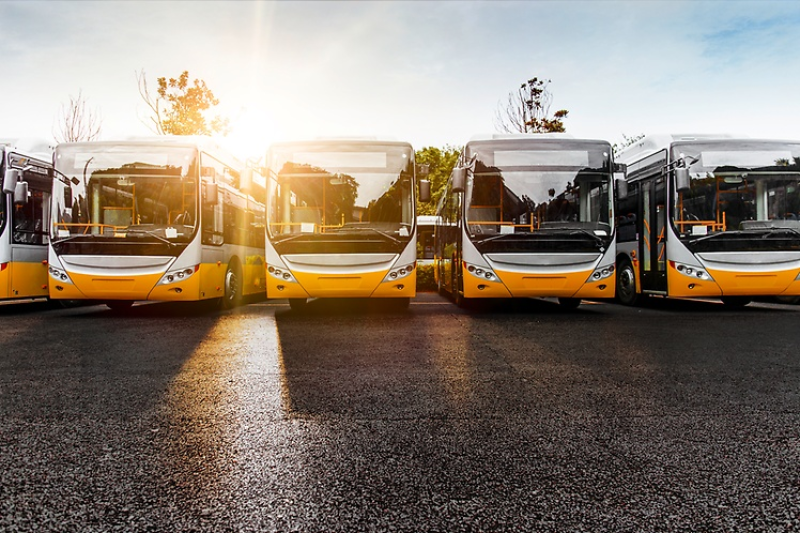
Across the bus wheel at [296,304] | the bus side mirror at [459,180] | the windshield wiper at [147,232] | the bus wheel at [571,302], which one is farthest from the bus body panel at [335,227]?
the bus wheel at [571,302]

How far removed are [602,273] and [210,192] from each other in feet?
24.1

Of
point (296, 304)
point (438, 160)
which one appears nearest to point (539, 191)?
point (296, 304)

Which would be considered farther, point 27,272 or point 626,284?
point 626,284

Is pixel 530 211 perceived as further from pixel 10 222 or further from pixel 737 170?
pixel 10 222

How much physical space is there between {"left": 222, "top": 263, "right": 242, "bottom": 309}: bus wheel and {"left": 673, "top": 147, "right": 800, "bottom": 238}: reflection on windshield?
9.13 m

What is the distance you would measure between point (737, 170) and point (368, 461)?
1168 cm

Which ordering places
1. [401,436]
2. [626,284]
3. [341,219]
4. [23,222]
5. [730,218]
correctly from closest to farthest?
[401,436], [341,219], [730,218], [23,222], [626,284]

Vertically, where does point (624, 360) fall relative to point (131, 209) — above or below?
below

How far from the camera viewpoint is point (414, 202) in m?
12.5

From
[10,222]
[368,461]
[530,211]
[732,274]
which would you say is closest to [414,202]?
[530,211]

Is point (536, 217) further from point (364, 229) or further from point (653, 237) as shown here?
point (364, 229)

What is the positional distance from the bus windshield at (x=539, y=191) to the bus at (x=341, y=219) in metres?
1.11

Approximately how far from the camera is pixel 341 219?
12164 mm

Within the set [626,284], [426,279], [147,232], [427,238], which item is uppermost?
[427,238]
